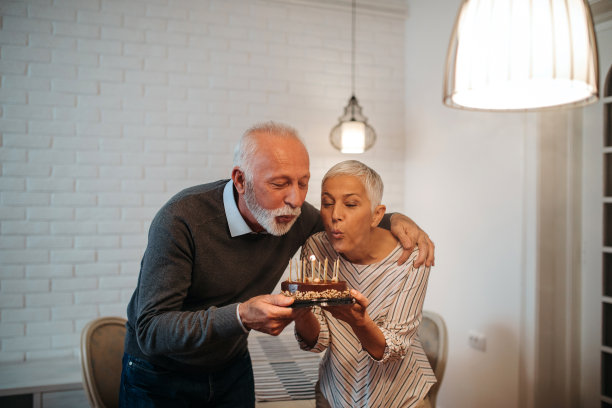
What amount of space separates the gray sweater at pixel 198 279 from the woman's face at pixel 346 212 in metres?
0.29

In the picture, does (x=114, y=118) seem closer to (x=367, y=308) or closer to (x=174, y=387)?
(x=174, y=387)

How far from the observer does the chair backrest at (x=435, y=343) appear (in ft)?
7.69

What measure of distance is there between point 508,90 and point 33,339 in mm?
3570

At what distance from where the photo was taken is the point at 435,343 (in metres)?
2.42

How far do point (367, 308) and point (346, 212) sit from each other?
32 centimetres

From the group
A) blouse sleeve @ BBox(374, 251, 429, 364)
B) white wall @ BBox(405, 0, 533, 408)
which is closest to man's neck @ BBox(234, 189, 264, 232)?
blouse sleeve @ BBox(374, 251, 429, 364)

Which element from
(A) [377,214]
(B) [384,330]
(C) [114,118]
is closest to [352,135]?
(C) [114,118]

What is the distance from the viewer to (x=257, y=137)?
1593mm

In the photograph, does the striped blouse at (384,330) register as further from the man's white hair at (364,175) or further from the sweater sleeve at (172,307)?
the sweater sleeve at (172,307)

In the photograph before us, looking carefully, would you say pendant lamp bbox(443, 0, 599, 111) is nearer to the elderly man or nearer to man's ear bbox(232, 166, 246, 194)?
the elderly man

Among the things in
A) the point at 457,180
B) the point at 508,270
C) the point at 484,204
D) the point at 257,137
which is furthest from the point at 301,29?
the point at 257,137

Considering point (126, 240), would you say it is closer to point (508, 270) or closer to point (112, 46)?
point (112, 46)

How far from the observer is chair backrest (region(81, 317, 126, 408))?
217 centimetres

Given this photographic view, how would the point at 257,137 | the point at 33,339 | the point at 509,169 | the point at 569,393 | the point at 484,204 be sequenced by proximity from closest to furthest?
the point at 257,137 → the point at 569,393 → the point at 509,169 → the point at 484,204 → the point at 33,339
